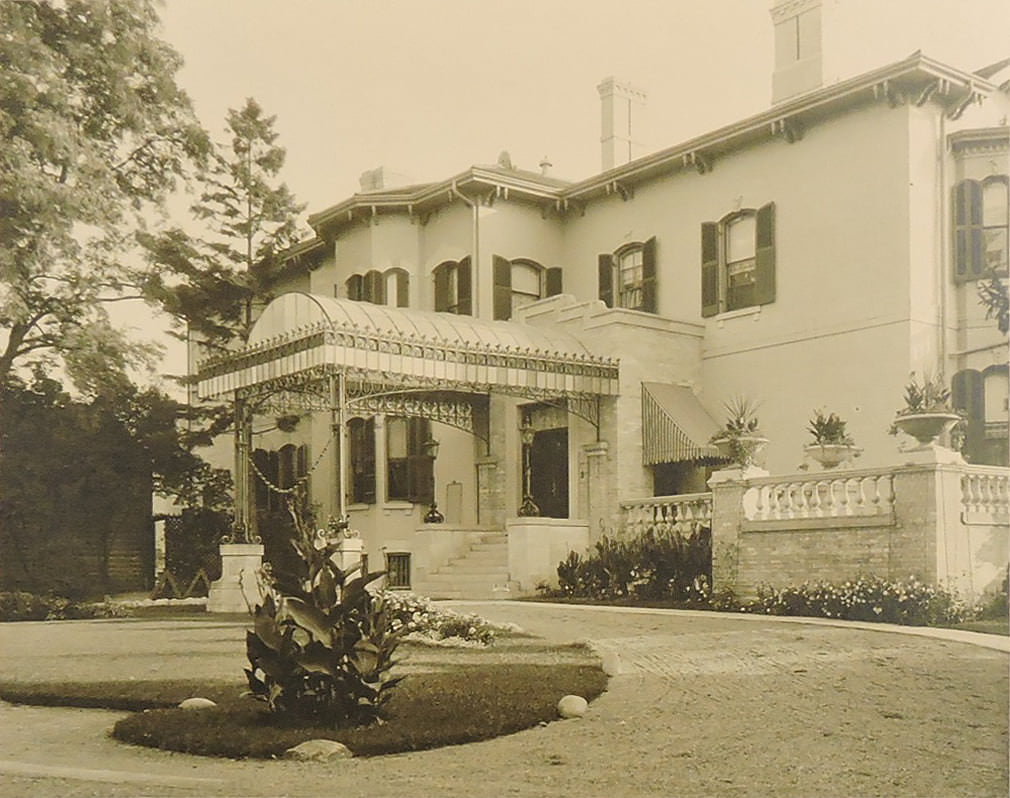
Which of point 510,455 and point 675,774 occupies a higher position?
point 510,455

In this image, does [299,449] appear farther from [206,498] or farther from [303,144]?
[303,144]

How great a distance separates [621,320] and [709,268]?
1467 millimetres

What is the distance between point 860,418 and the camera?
1297 centimetres

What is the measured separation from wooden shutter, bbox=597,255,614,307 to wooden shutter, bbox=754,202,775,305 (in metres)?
2.60

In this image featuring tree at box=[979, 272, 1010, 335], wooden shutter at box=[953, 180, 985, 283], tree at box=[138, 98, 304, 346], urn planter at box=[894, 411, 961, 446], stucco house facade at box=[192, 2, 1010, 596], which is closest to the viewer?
tree at box=[138, 98, 304, 346]

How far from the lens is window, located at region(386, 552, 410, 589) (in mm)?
15188

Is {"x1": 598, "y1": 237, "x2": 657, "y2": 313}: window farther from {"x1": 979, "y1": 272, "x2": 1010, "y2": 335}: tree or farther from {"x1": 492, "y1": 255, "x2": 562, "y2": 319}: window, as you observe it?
{"x1": 979, "y1": 272, "x2": 1010, "y2": 335}: tree

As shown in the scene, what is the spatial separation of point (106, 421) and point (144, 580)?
99.5 inches

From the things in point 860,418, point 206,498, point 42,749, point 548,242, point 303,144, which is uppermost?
point 548,242

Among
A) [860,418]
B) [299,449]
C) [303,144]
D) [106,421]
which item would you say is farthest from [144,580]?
[860,418]

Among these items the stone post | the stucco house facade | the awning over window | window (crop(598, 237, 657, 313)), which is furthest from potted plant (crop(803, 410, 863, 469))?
window (crop(598, 237, 657, 313))

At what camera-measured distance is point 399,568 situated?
50.6 ft

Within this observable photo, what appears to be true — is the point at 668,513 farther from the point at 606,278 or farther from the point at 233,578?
the point at 233,578

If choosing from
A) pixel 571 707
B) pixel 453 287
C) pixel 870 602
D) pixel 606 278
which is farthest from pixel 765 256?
pixel 571 707
